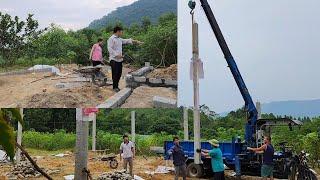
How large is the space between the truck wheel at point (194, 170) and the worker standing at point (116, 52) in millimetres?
3934

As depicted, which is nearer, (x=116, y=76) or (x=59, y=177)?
(x=116, y=76)

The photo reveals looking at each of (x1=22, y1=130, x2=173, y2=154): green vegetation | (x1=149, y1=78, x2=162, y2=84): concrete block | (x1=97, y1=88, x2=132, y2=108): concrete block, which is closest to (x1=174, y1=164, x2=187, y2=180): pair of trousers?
(x1=149, y1=78, x2=162, y2=84): concrete block

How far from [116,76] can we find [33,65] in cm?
109

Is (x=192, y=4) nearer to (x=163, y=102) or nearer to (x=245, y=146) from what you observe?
(x=163, y=102)

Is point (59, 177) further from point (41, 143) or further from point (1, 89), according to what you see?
point (41, 143)

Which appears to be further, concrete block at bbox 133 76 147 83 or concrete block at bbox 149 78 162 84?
concrete block at bbox 133 76 147 83

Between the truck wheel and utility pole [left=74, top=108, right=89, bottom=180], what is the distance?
4.24 m

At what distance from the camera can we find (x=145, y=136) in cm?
1728

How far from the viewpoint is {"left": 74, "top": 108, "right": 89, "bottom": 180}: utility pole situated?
266 inches

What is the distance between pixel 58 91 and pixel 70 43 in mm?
665

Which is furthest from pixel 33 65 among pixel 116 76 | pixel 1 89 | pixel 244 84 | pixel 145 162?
pixel 145 162

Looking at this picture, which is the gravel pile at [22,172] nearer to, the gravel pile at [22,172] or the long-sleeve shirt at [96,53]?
the gravel pile at [22,172]

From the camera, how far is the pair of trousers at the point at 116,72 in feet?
24.0

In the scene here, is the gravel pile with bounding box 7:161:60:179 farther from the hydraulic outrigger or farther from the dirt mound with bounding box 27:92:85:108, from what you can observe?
the dirt mound with bounding box 27:92:85:108
